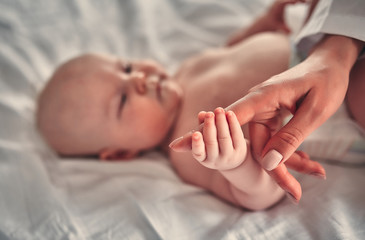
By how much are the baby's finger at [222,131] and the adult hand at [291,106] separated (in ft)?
0.08

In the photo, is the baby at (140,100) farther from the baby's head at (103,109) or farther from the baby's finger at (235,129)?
the baby's finger at (235,129)

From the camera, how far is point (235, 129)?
546 millimetres

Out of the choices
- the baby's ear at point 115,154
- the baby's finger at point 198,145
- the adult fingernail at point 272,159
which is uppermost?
the baby's finger at point 198,145

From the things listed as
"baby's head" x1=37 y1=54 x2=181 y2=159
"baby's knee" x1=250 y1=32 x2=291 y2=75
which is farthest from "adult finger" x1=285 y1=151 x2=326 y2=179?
"baby's head" x1=37 y1=54 x2=181 y2=159

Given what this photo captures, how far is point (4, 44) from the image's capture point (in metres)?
1.21

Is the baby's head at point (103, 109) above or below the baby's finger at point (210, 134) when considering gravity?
below

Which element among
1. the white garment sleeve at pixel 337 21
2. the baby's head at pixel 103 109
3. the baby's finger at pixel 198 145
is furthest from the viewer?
the baby's head at pixel 103 109

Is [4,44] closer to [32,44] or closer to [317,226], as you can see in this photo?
[32,44]

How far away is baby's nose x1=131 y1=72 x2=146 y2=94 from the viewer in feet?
3.18

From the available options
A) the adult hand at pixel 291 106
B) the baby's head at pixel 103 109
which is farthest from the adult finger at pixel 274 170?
the baby's head at pixel 103 109

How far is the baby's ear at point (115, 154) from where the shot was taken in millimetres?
1021

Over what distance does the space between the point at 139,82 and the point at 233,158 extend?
46 centimetres

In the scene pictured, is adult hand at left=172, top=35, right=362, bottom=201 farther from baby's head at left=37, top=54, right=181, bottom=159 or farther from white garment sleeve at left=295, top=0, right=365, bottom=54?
baby's head at left=37, top=54, right=181, bottom=159

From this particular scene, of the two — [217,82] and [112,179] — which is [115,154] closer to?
[112,179]
